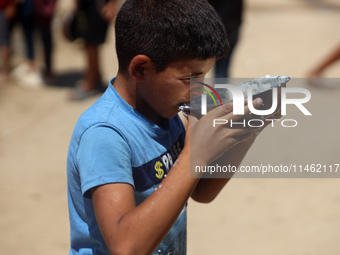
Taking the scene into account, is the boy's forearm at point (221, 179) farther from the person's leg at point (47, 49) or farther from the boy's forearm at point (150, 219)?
the person's leg at point (47, 49)

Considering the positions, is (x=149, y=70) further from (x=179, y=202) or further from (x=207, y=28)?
(x=179, y=202)

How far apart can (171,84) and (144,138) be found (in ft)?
0.59

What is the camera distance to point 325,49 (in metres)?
7.05

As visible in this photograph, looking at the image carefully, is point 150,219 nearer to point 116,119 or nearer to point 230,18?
point 116,119

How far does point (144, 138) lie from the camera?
1.54 m

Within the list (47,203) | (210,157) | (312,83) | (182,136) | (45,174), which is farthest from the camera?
(312,83)

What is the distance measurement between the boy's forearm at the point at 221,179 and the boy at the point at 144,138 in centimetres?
21

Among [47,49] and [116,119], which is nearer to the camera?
[116,119]

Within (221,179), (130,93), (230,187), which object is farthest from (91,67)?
(130,93)

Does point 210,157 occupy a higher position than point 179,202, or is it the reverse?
point 210,157

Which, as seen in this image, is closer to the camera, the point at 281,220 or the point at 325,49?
the point at 281,220

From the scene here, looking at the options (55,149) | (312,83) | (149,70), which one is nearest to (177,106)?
(149,70)

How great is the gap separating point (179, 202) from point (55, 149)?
3674 millimetres

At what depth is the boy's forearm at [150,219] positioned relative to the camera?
1.28 metres
